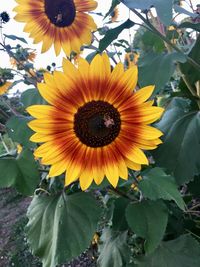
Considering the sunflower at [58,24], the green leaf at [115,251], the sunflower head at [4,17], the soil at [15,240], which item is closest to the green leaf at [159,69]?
the sunflower at [58,24]

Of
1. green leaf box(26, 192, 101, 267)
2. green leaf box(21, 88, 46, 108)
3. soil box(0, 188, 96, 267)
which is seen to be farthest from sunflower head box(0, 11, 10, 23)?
soil box(0, 188, 96, 267)

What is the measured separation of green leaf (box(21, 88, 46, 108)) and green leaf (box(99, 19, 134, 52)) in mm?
282

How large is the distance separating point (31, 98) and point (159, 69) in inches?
15.8

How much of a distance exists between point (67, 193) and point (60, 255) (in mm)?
200

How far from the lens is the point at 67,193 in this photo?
36.8 inches

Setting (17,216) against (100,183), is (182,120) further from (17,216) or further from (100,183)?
(17,216)

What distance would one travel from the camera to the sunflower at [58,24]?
1043 millimetres

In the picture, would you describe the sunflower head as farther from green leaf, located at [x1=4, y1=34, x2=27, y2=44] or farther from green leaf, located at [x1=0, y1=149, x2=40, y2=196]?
green leaf, located at [x1=0, y1=149, x2=40, y2=196]

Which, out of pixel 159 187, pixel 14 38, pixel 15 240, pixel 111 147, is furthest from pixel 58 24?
pixel 15 240

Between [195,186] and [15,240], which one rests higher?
[195,186]

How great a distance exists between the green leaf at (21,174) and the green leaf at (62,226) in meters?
0.08

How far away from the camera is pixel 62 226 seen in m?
0.79

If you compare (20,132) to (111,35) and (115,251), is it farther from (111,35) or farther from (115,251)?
(115,251)

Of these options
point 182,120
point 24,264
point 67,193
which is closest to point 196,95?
point 182,120
